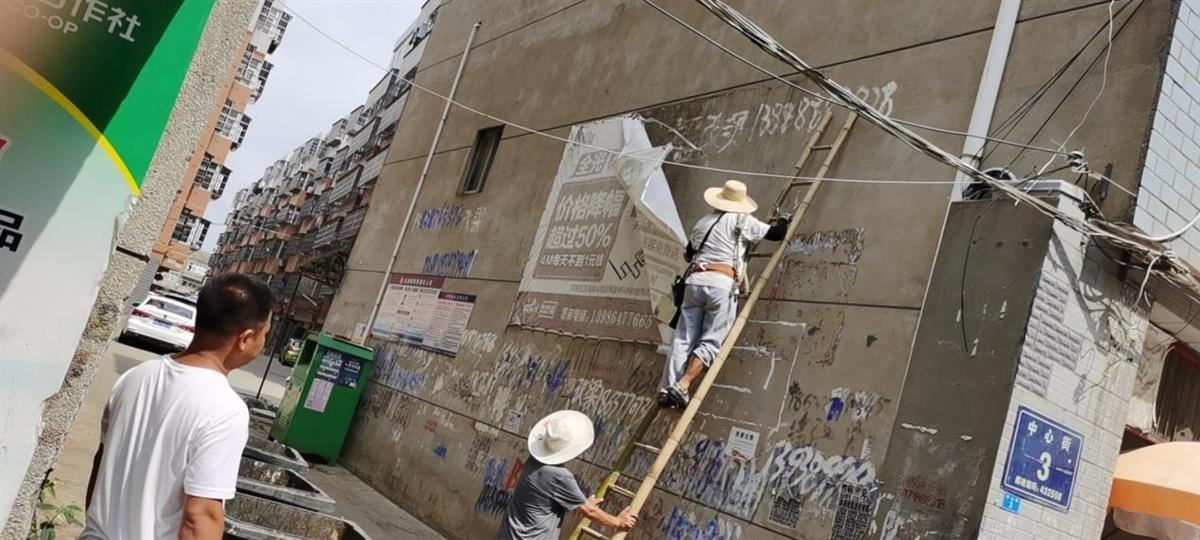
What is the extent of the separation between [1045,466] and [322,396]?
993 cm

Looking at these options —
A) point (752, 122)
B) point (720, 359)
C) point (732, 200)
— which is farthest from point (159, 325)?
point (720, 359)

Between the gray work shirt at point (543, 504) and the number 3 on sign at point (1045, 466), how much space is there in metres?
2.58

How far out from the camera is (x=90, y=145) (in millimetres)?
3895

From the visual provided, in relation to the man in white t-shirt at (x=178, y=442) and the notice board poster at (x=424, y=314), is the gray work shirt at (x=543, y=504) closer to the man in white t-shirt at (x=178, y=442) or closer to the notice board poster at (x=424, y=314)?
the man in white t-shirt at (x=178, y=442)

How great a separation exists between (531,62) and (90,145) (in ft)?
30.2

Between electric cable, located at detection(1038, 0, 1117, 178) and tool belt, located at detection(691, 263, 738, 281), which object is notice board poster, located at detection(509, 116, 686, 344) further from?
electric cable, located at detection(1038, 0, 1117, 178)

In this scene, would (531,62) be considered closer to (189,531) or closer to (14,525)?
(14,525)

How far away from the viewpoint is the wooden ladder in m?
5.94

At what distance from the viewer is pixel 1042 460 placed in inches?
195

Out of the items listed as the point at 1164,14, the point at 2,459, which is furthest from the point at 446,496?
the point at 1164,14

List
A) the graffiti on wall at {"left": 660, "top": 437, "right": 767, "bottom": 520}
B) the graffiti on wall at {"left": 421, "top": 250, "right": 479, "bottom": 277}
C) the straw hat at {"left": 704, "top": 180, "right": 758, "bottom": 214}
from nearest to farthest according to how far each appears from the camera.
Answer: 1. the graffiti on wall at {"left": 660, "top": 437, "right": 767, "bottom": 520}
2. the straw hat at {"left": 704, "top": 180, "right": 758, "bottom": 214}
3. the graffiti on wall at {"left": 421, "top": 250, "right": 479, "bottom": 277}

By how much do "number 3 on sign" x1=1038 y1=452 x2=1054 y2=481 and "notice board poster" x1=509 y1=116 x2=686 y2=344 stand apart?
10.0 ft

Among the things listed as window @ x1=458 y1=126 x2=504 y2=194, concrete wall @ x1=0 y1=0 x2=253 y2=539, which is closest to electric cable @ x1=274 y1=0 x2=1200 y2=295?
concrete wall @ x1=0 y1=0 x2=253 y2=539

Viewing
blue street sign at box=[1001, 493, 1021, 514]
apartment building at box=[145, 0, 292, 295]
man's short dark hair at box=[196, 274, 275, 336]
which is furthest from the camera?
apartment building at box=[145, 0, 292, 295]
